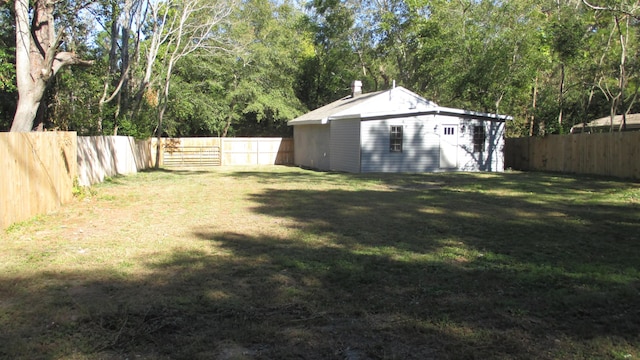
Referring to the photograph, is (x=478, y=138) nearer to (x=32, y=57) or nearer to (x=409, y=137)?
(x=409, y=137)

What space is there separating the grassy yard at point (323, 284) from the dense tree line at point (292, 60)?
748 cm

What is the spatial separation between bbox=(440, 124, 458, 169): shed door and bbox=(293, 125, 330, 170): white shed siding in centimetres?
551

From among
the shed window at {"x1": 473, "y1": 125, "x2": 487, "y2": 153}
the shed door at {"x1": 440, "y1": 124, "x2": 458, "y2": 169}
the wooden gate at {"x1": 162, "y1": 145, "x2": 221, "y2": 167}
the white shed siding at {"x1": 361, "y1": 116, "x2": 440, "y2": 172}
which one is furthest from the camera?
the wooden gate at {"x1": 162, "y1": 145, "x2": 221, "y2": 167}

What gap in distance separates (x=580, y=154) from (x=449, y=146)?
206 inches

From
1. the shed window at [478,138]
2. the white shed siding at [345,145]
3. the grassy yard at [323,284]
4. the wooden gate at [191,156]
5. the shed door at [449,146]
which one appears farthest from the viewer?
the wooden gate at [191,156]

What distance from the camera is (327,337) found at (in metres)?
3.79

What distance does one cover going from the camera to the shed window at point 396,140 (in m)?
21.4

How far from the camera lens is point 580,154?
1945 centimetres

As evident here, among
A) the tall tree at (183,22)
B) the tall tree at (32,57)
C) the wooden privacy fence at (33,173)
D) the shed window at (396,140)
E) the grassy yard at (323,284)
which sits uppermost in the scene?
the tall tree at (183,22)

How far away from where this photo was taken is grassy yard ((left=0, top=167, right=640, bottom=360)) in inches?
144

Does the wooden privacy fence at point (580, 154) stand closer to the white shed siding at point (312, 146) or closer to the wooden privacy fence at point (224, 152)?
the white shed siding at point (312, 146)

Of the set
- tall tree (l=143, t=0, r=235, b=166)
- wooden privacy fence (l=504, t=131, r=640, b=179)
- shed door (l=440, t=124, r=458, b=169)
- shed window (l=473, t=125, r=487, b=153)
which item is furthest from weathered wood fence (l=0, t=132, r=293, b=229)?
wooden privacy fence (l=504, t=131, r=640, b=179)

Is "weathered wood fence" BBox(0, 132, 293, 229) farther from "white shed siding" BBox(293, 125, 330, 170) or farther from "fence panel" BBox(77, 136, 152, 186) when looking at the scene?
"white shed siding" BBox(293, 125, 330, 170)

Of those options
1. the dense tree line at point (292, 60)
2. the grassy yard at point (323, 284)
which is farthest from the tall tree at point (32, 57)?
the grassy yard at point (323, 284)
